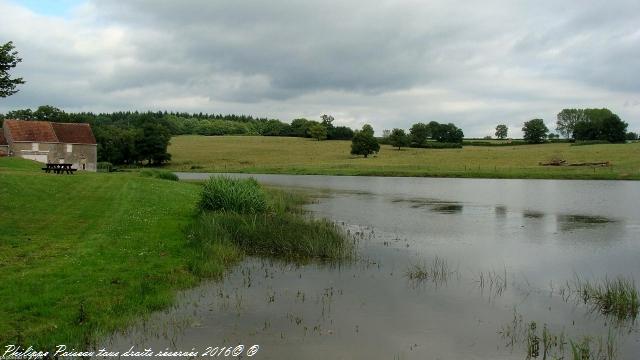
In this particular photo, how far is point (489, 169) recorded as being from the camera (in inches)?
2640

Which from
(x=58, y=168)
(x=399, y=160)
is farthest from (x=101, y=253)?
(x=399, y=160)

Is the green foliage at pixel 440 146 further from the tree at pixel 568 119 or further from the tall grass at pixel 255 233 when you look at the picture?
the tall grass at pixel 255 233

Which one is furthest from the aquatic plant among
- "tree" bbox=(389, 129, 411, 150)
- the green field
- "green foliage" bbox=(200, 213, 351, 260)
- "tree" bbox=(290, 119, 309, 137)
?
"tree" bbox=(290, 119, 309, 137)

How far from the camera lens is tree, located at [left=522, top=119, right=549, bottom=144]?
4453 inches

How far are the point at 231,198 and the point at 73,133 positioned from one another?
5331cm

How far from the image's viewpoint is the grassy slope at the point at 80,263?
8523mm

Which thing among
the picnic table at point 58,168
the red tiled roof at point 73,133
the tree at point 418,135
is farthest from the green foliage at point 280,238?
the tree at point 418,135

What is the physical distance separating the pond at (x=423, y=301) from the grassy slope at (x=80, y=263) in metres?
0.71

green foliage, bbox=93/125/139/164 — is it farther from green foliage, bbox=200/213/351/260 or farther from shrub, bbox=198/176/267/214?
green foliage, bbox=200/213/351/260

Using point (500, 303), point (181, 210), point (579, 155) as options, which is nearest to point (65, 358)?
point (500, 303)

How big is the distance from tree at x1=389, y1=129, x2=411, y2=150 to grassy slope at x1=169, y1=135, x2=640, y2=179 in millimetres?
2686

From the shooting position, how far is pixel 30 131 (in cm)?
6197

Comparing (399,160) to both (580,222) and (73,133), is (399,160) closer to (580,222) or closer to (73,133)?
(73,133)

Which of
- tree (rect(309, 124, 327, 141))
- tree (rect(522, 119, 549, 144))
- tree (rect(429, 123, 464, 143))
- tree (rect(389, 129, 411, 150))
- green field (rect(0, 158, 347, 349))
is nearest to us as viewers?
green field (rect(0, 158, 347, 349))
